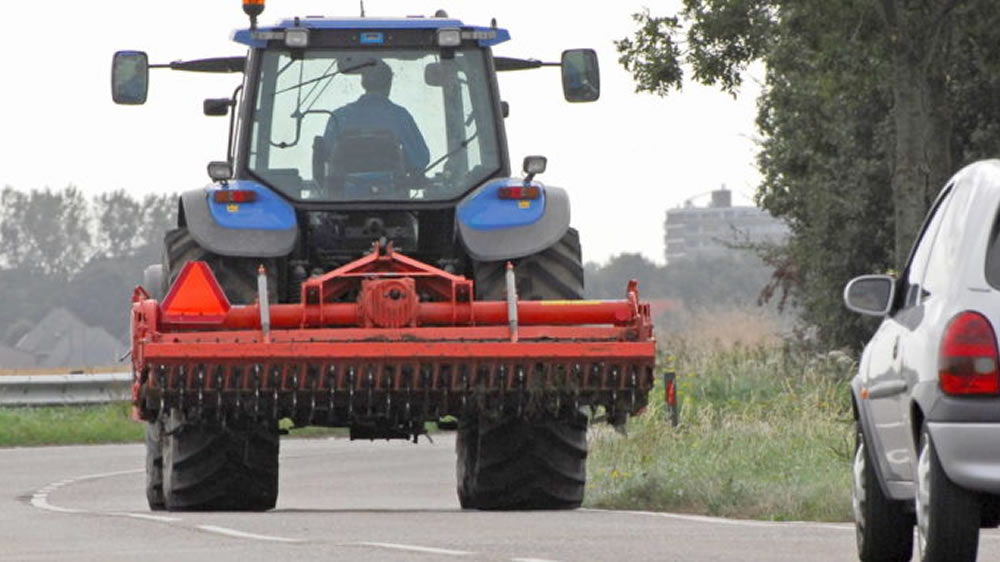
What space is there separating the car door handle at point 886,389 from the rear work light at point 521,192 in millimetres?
5757

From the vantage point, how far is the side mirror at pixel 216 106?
17.7m

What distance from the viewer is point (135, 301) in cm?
1572

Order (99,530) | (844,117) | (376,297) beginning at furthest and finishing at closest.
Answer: (844,117)
(376,297)
(99,530)

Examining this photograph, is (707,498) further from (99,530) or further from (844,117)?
(844,117)

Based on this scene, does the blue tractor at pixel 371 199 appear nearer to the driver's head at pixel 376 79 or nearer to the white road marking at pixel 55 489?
the driver's head at pixel 376 79

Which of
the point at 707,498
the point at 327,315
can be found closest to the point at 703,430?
the point at 707,498

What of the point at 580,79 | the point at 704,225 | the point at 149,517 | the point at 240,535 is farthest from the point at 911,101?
the point at 704,225

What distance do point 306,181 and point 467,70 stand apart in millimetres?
1234

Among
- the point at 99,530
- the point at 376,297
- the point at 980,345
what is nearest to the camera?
the point at 980,345

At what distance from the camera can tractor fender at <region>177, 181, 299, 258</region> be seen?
638 inches

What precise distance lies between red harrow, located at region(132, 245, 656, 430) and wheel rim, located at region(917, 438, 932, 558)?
18.2 feet

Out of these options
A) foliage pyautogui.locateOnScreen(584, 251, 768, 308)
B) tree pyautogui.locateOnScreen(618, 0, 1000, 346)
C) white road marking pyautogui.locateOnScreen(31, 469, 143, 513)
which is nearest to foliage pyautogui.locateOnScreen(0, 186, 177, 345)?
foliage pyautogui.locateOnScreen(584, 251, 768, 308)

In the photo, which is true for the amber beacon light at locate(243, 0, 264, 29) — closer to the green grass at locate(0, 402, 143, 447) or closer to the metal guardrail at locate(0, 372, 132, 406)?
the green grass at locate(0, 402, 143, 447)

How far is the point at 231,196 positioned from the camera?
16.3 m
